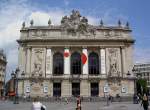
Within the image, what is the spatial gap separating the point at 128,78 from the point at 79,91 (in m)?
9.68

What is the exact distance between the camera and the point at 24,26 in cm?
5938

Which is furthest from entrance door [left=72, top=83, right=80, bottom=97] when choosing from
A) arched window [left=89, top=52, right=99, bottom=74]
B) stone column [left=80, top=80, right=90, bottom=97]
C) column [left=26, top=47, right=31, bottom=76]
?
column [left=26, top=47, right=31, bottom=76]

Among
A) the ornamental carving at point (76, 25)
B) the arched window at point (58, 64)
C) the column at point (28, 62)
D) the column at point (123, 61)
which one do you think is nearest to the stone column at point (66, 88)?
the arched window at point (58, 64)

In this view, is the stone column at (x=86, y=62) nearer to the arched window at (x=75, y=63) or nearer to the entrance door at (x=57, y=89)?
the arched window at (x=75, y=63)

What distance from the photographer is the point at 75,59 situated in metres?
58.1

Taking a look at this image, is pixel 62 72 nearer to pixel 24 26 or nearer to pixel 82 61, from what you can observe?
pixel 82 61

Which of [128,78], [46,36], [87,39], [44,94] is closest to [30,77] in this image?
[44,94]

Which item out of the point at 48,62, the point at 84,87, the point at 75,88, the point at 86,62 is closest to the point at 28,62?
the point at 48,62

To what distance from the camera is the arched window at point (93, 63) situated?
2259 inches

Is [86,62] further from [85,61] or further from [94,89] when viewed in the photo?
[94,89]

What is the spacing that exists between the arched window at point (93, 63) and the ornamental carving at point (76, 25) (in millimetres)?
4409

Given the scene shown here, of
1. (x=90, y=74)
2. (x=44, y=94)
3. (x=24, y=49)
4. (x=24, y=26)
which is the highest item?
→ (x=24, y=26)

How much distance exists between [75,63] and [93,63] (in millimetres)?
3586

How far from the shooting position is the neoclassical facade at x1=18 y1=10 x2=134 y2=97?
55.4 metres
